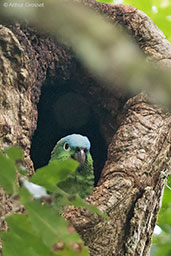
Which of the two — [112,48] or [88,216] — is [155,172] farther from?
[112,48]

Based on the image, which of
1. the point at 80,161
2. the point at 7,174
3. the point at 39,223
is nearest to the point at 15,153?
the point at 7,174

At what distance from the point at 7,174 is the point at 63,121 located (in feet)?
12.7

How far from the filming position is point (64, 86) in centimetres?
451

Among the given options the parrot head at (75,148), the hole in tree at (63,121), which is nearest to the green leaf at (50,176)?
the parrot head at (75,148)

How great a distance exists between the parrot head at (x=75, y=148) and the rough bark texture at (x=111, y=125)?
1.37ft

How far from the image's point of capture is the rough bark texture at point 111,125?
2.74 meters

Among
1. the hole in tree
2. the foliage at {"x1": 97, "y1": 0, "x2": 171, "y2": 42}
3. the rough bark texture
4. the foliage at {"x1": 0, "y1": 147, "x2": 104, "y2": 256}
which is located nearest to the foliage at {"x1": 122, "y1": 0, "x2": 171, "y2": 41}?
the foliage at {"x1": 97, "y1": 0, "x2": 171, "y2": 42}

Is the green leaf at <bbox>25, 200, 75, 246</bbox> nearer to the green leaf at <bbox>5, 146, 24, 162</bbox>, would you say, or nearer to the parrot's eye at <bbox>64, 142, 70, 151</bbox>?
the green leaf at <bbox>5, 146, 24, 162</bbox>

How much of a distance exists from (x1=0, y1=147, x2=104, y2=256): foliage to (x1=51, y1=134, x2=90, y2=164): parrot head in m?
2.78

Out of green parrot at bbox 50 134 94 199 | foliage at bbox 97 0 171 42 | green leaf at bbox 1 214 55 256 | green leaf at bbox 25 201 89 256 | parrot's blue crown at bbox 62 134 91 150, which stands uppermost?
foliage at bbox 97 0 171 42

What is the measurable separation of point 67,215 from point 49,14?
5.63 feet

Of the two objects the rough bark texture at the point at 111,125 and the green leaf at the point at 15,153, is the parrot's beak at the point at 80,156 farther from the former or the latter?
the green leaf at the point at 15,153

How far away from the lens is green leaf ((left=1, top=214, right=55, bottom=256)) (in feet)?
3.77

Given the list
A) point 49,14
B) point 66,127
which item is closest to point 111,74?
point 49,14
